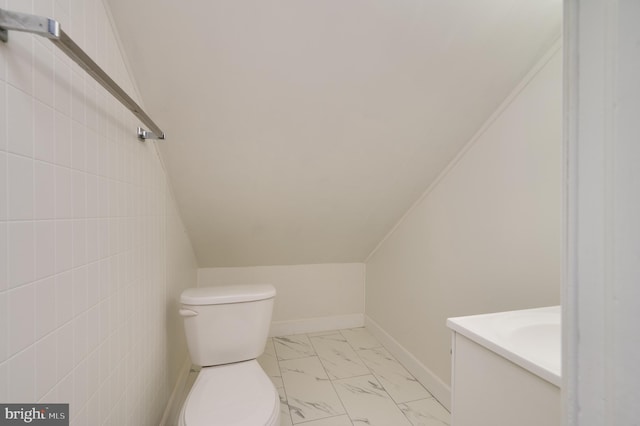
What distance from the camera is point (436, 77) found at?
1283 mm

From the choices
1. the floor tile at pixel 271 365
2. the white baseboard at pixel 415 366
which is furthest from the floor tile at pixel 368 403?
the floor tile at pixel 271 365

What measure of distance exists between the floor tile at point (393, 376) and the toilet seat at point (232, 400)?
3.23 feet

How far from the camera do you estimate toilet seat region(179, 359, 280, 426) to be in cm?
103

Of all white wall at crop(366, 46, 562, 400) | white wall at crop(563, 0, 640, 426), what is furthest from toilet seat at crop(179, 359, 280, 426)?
white wall at crop(366, 46, 562, 400)

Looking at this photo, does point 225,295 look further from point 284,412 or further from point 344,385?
point 344,385

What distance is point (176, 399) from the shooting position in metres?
1.64

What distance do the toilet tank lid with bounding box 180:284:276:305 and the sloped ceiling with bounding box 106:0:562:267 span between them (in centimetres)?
54

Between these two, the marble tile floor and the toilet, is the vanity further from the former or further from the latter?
the marble tile floor

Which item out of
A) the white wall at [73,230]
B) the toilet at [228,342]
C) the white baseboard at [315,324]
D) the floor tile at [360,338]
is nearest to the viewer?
the white wall at [73,230]

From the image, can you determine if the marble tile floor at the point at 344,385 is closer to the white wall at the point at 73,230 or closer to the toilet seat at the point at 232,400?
the toilet seat at the point at 232,400

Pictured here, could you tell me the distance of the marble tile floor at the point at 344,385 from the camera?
5.20 ft

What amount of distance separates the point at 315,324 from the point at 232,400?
160cm

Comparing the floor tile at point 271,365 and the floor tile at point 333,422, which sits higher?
the floor tile at point 271,365

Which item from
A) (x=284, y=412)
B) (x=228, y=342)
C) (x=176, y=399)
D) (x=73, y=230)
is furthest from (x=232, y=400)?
(x=73, y=230)
